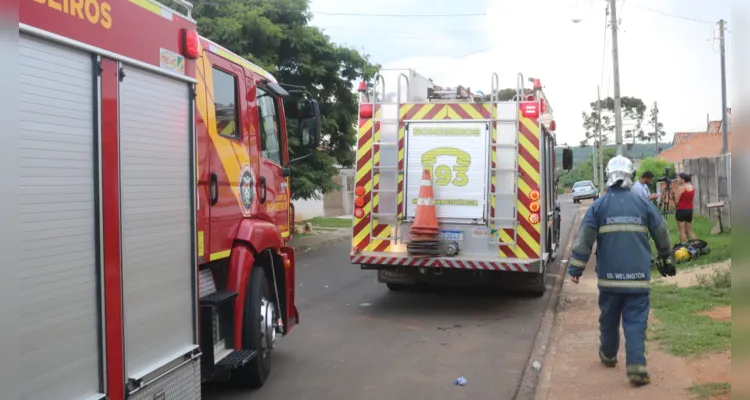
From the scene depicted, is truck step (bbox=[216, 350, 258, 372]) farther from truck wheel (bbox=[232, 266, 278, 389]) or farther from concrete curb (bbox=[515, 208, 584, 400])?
concrete curb (bbox=[515, 208, 584, 400])

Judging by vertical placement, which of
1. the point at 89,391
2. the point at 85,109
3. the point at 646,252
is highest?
the point at 85,109

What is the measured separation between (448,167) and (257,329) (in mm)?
4223

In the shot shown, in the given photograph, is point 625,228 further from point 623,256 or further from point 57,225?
point 57,225

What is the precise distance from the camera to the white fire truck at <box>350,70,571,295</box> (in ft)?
28.3

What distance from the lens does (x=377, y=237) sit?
911 centimetres

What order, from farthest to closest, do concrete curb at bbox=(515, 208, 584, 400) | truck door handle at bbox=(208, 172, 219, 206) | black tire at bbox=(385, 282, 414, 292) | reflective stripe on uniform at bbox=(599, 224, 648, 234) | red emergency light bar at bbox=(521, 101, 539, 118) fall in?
black tire at bbox=(385, 282, 414, 292) < red emergency light bar at bbox=(521, 101, 539, 118) < concrete curb at bbox=(515, 208, 584, 400) < reflective stripe on uniform at bbox=(599, 224, 648, 234) < truck door handle at bbox=(208, 172, 219, 206)

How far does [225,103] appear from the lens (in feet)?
17.3

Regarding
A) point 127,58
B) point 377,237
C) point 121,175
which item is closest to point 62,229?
point 121,175

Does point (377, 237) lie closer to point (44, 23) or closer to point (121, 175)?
point (121, 175)

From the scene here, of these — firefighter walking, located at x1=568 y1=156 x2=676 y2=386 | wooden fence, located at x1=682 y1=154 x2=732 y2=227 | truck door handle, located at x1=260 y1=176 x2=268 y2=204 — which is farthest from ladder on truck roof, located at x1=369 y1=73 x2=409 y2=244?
wooden fence, located at x1=682 y1=154 x2=732 y2=227

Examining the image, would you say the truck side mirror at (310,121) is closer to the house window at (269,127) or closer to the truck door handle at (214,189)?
the house window at (269,127)

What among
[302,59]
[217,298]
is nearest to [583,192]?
[302,59]

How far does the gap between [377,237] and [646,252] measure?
13.7 ft

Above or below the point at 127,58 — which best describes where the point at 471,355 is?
below
